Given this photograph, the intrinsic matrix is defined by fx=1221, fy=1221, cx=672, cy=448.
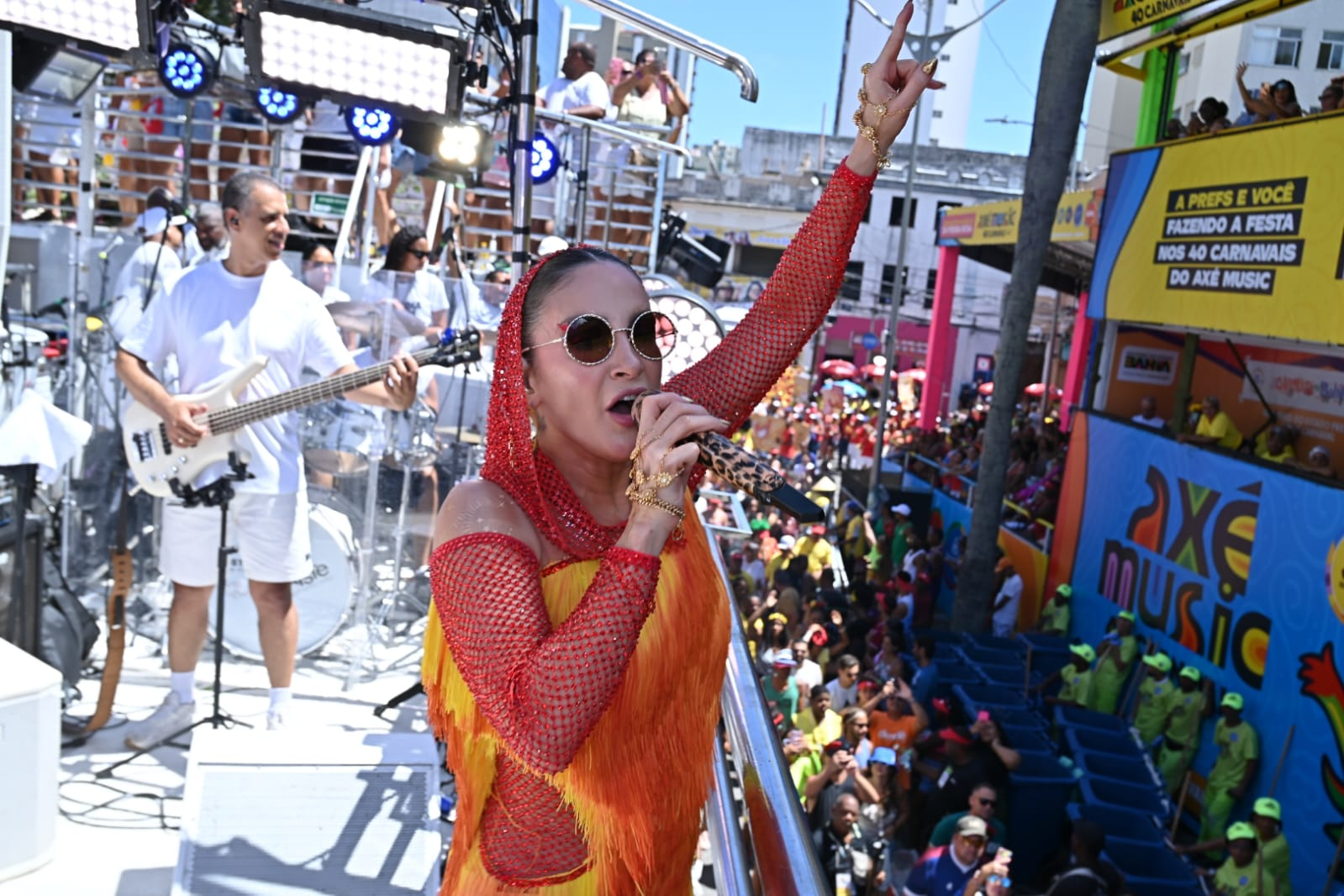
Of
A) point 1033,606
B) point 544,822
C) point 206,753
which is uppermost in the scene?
point 544,822

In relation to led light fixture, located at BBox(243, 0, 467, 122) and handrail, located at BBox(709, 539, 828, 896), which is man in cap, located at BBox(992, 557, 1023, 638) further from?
handrail, located at BBox(709, 539, 828, 896)

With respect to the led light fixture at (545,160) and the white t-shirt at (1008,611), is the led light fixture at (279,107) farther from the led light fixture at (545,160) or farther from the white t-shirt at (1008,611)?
the white t-shirt at (1008,611)

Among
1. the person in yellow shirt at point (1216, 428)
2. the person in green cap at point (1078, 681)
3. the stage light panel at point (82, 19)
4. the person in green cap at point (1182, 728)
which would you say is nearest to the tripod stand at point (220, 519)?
the stage light panel at point (82, 19)

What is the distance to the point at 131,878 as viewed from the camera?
3.66m

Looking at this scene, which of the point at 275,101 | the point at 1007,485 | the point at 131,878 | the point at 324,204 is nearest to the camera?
the point at 131,878

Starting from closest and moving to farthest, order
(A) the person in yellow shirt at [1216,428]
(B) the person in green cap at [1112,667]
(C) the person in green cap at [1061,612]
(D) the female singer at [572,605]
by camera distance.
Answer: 1. (D) the female singer at [572,605]
2. (B) the person in green cap at [1112,667]
3. (A) the person in yellow shirt at [1216,428]
4. (C) the person in green cap at [1061,612]

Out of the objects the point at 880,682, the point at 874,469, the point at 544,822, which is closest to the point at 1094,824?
the point at 880,682

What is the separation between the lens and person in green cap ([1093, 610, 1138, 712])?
10797 millimetres

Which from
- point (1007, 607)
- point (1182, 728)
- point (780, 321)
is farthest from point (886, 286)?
point (780, 321)

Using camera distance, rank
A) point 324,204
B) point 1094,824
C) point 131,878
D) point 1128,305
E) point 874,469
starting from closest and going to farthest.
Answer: point 131,878 → point 1094,824 → point 324,204 → point 1128,305 → point 874,469

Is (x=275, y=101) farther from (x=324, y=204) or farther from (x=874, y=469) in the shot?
(x=874, y=469)

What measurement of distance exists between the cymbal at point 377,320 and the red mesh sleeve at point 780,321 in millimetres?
4915

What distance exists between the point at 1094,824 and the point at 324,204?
630cm

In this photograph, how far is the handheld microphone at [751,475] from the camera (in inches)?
54.8
